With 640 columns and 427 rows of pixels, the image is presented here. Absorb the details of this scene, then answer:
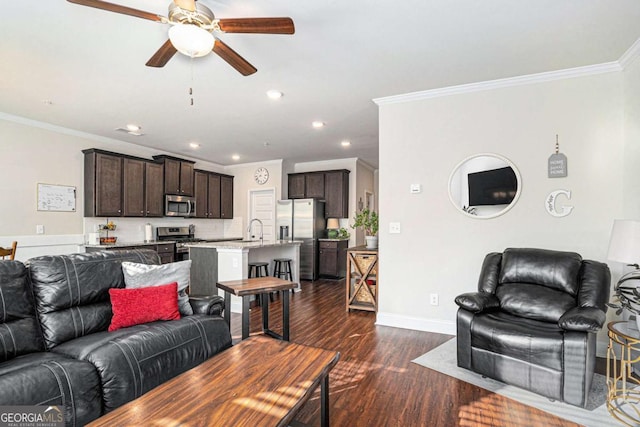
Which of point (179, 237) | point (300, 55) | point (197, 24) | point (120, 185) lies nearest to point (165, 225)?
point (179, 237)

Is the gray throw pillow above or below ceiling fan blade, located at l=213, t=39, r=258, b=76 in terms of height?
below

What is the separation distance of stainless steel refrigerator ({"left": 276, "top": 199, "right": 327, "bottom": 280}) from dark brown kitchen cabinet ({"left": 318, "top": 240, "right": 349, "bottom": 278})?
134 millimetres

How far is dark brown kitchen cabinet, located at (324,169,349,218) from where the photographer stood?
719 centimetres

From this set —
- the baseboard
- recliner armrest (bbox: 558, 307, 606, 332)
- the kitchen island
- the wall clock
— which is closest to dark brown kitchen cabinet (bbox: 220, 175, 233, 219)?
the wall clock

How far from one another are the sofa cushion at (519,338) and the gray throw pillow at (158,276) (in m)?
2.27

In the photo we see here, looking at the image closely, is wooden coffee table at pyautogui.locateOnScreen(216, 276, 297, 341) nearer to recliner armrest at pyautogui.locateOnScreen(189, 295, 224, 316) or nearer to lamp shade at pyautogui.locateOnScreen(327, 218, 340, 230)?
recliner armrest at pyautogui.locateOnScreen(189, 295, 224, 316)

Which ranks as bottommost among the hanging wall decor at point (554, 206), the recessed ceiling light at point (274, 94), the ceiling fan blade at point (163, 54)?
the hanging wall decor at point (554, 206)

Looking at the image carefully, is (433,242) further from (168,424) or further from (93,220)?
(93,220)

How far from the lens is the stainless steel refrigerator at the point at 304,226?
690 cm

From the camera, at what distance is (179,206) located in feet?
21.5

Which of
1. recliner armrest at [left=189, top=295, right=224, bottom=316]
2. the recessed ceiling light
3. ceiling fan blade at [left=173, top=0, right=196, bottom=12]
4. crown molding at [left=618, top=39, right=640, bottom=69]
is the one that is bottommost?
recliner armrest at [left=189, top=295, right=224, bottom=316]

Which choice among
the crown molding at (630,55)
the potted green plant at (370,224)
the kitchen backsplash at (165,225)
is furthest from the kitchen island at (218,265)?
the crown molding at (630,55)

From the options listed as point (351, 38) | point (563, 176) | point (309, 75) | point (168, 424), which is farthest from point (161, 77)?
point (563, 176)

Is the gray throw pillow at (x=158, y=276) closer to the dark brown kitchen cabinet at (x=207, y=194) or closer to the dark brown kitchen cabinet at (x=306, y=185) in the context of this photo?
the dark brown kitchen cabinet at (x=207, y=194)
